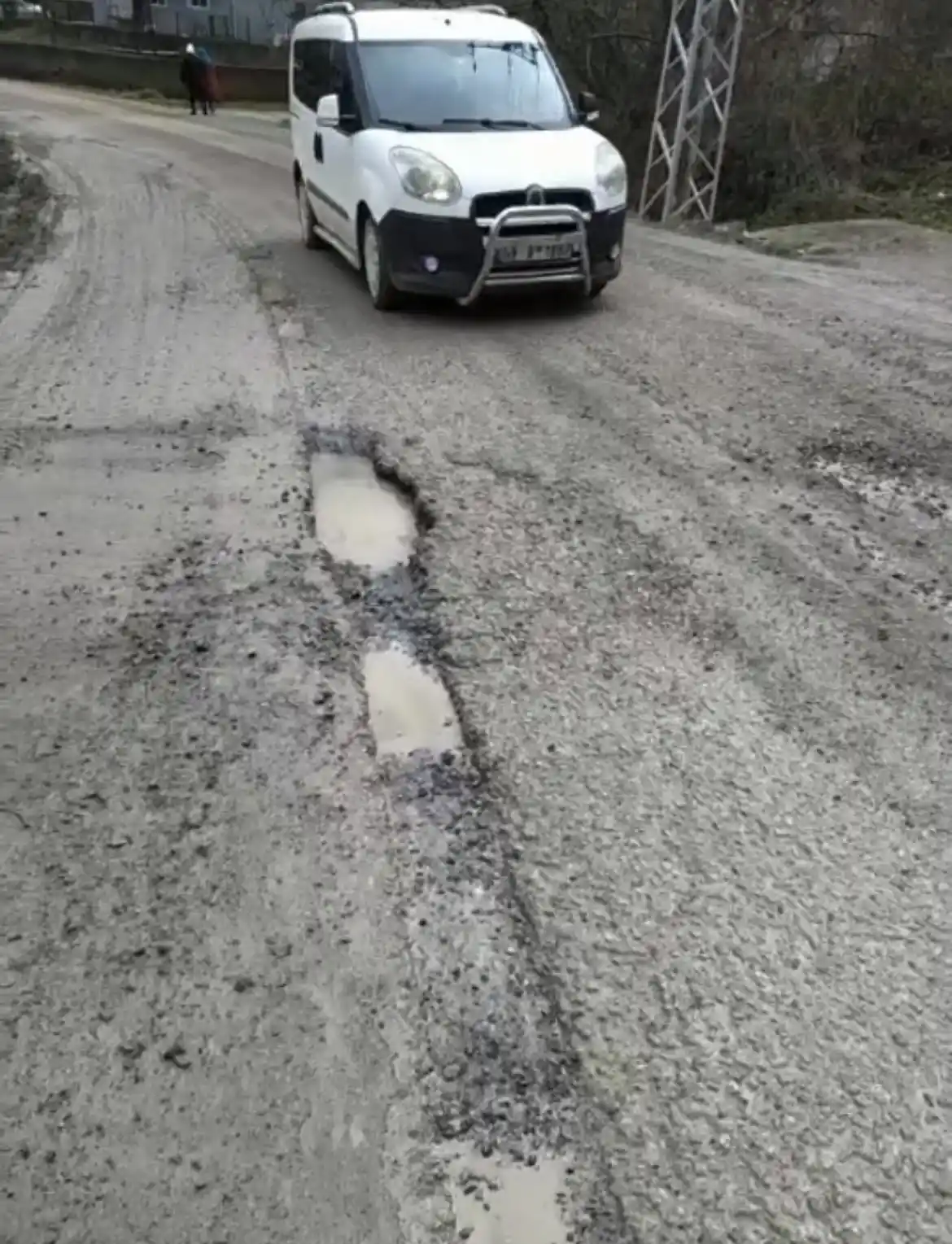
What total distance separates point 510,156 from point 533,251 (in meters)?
0.75

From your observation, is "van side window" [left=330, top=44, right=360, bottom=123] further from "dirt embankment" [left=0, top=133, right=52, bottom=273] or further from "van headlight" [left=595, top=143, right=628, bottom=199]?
"dirt embankment" [left=0, top=133, right=52, bottom=273]

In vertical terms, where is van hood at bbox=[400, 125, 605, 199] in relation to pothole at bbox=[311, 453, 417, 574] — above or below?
above

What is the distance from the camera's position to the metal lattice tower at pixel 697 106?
15.6m

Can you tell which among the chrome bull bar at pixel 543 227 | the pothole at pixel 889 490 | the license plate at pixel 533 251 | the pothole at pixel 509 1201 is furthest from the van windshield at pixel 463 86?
the pothole at pixel 509 1201

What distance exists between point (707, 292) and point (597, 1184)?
8.56 m

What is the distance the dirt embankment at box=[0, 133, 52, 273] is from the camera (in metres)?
11.9

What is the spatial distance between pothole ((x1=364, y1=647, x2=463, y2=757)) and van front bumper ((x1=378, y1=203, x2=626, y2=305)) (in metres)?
4.81

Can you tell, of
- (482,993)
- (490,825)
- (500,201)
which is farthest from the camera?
(500,201)

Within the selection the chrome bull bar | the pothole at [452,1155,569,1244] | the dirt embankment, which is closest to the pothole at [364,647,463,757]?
the pothole at [452,1155,569,1244]

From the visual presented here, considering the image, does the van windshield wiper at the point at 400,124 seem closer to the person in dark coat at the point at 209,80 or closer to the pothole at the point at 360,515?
the pothole at the point at 360,515

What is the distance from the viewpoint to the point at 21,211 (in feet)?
46.9

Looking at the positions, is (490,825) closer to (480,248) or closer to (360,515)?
(360,515)

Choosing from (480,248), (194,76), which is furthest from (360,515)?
(194,76)

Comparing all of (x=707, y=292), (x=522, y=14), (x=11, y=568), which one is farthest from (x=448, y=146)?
(x=522, y=14)
